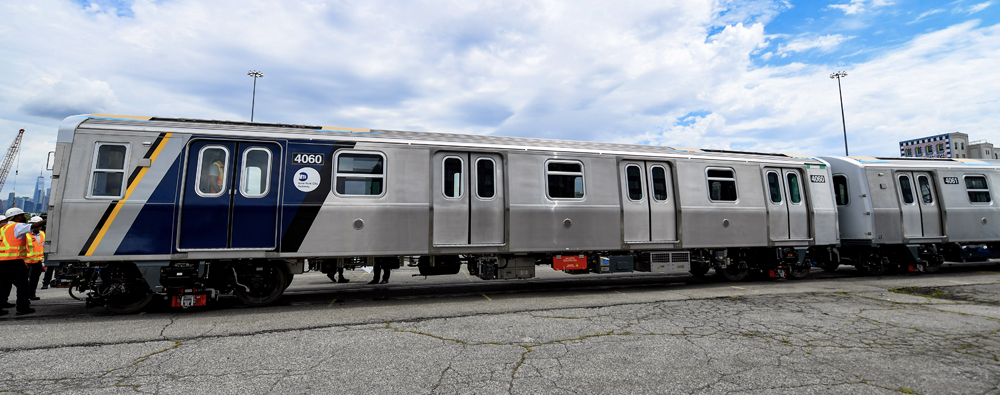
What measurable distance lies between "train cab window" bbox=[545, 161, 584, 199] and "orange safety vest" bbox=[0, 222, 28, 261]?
8.78 m

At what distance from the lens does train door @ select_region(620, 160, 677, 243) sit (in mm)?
9031

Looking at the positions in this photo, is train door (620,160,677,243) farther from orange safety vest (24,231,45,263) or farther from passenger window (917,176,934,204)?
orange safety vest (24,231,45,263)

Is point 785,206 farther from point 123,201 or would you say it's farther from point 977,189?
point 123,201

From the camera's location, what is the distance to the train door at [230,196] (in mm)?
6867

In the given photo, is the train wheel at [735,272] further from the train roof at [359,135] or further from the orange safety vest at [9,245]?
the orange safety vest at [9,245]

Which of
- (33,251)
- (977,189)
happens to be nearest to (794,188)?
(977,189)

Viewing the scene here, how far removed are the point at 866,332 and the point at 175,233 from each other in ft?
32.1

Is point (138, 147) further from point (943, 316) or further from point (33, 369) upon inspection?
point (943, 316)

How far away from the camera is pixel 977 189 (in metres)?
12.1

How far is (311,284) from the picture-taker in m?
11.0

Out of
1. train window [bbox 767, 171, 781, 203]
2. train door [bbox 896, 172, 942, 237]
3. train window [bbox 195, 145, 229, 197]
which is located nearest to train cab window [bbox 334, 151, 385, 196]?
train window [bbox 195, 145, 229, 197]

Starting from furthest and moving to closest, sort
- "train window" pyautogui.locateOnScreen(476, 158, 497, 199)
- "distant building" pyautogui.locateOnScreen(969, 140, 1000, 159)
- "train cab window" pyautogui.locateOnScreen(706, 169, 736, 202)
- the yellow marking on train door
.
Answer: "distant building" pyautogui.locateOnScreen(969, 140, 1000, 159), "train cab window" pyautogui.locateOnScreen(706, 169, 736, 202), "train window" pyautogui.locateOnScreen(476, 158, 497, 199), the yellow marking on train door

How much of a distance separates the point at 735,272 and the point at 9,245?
1373 centimetres

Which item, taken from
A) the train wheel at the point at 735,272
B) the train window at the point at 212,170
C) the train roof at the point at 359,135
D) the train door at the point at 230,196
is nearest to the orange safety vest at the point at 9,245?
the train roof at the point at 359,135
